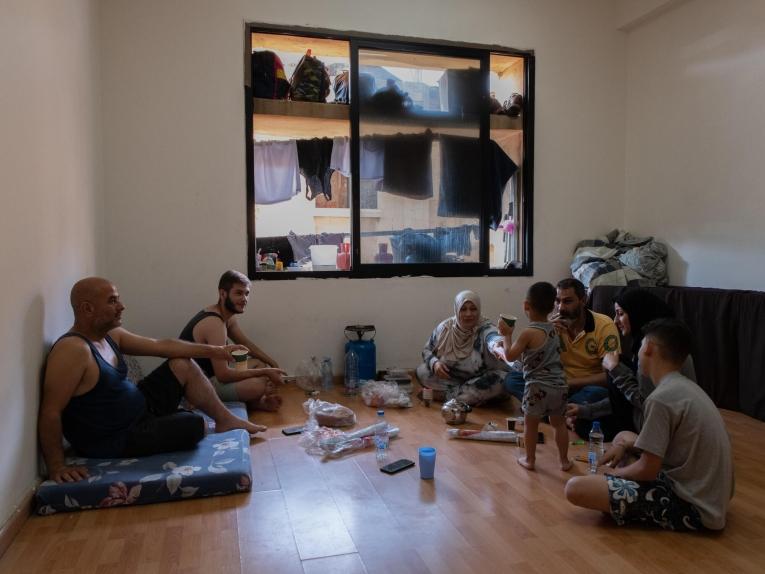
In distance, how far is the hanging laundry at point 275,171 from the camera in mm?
4656

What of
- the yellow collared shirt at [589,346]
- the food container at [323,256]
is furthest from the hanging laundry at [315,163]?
the yellow collared shirt at [589,346]

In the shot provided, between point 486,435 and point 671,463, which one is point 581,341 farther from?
point 671,463

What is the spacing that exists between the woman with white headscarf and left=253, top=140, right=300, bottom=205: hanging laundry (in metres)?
1.71

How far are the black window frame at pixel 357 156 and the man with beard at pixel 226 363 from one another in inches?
31.0

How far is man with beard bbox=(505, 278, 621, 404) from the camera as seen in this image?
3410 millimetres

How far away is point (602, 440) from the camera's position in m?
3.01

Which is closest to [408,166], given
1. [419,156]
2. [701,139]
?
[419,156]

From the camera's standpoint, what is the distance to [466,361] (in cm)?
409

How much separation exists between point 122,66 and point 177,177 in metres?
0.87

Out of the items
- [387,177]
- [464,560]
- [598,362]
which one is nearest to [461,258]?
[387,177]

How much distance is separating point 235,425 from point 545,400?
1.70 m

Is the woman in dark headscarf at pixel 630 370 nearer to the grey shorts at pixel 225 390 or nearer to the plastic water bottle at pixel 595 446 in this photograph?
the plastic water bottle at pixel 595 446

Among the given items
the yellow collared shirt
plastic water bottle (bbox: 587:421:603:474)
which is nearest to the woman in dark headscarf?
plastic water bottle (bbox: 587:421:603:474)

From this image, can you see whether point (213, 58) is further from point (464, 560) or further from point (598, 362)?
point (464, 560)
